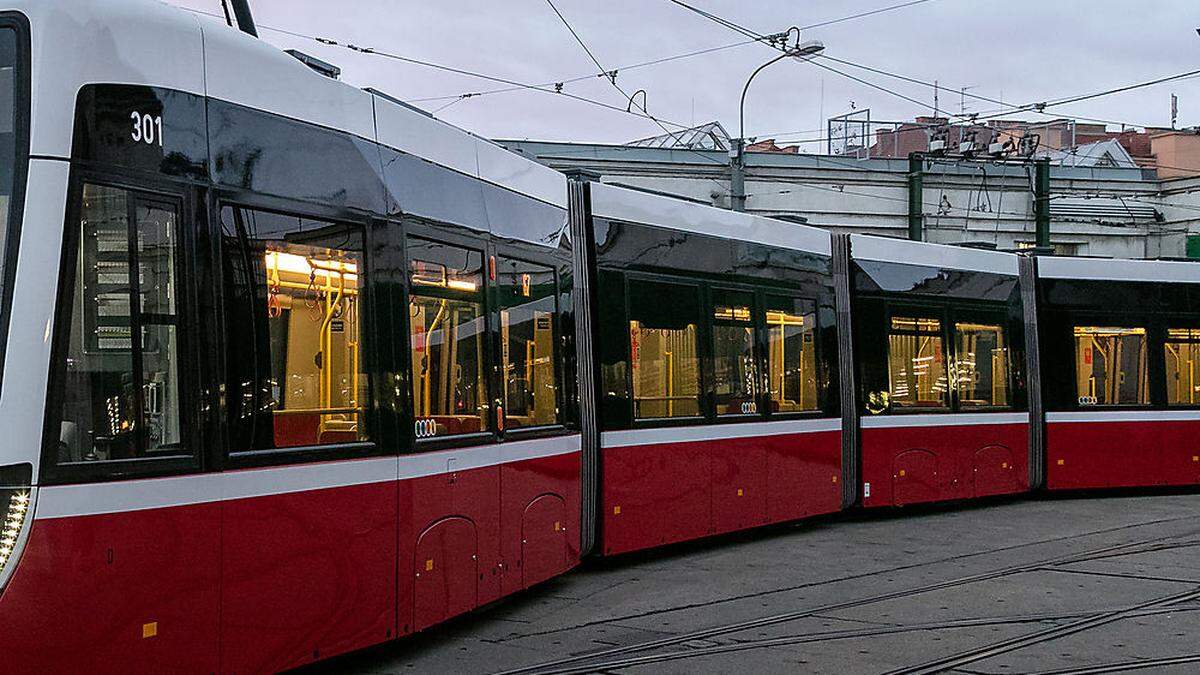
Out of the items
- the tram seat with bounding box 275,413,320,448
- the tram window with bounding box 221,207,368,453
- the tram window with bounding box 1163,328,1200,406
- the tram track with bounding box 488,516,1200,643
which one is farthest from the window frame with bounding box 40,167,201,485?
the tram window with bounding box 1163,328,1200,406

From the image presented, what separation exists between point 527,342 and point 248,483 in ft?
13.2

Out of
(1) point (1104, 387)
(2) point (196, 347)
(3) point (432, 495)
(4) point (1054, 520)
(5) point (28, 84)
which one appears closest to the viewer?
(5) point (28, 84)

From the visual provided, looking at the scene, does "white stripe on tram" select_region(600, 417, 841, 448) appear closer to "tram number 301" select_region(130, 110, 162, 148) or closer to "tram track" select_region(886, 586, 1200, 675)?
"tram track" select_region(886, 586, 1200, 675)

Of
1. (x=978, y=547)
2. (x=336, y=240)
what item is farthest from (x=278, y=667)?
(x=978, y=547)

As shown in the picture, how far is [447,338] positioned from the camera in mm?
9367

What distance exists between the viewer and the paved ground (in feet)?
29.8

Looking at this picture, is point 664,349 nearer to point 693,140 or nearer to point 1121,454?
point 1121,454

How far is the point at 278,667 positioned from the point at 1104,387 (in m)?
15.6

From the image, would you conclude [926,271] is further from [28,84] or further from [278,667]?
[28,84]

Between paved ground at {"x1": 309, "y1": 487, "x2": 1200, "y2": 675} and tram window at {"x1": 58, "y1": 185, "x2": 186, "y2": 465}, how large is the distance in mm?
2812

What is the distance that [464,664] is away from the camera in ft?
29.4

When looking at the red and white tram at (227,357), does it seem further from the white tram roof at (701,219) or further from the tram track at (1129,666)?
the tram track at (1129,666)

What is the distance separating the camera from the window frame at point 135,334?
602 centimetres

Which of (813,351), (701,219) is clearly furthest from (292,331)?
(813,351)
